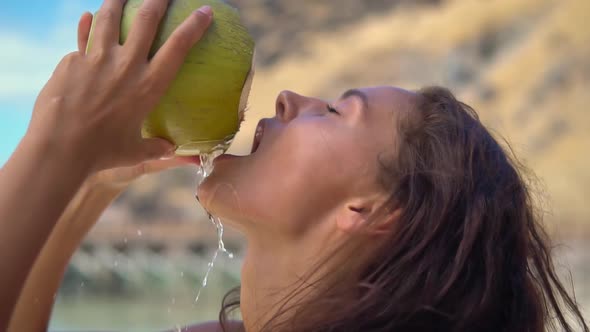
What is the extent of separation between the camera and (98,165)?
1132mm

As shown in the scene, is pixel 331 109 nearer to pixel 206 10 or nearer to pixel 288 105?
pixel 288 105

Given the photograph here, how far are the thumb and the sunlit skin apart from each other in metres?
0.11

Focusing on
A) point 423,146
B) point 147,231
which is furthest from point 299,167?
point 147,231

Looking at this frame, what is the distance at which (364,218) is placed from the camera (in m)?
1.30

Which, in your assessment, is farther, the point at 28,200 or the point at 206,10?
the point at 206,10

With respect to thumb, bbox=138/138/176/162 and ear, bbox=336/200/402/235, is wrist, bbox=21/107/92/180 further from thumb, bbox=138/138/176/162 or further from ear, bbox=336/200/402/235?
ear, bbox=336/200/402/235

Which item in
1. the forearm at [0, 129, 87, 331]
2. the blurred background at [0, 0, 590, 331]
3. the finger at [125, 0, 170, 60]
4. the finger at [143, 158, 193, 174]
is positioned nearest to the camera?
the forearm at [0, 129, 87, 331]

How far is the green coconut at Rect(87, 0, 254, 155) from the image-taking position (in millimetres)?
1226

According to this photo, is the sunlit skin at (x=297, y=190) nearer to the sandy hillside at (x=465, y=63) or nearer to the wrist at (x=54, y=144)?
the wrist at (x=54, y=144)

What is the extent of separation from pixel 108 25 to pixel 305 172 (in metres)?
0.38

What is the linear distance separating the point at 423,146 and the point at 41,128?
611 millimetres

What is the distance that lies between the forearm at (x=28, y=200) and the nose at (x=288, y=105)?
386 mm

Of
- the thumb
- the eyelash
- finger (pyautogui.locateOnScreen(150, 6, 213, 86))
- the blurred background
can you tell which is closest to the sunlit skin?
the eyelash

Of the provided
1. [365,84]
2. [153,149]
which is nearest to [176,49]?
[153,149]
